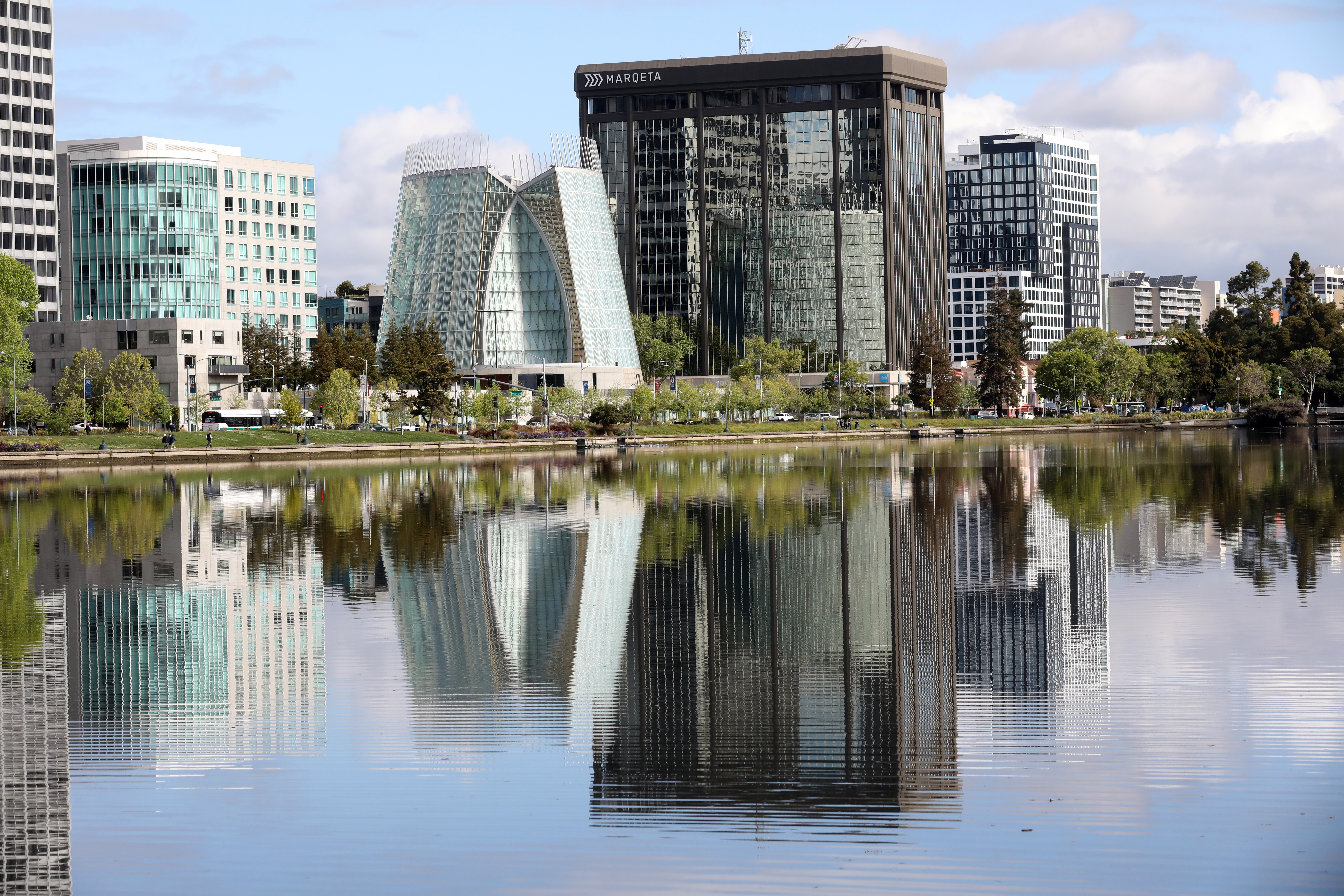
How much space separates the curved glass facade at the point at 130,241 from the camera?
186250mm

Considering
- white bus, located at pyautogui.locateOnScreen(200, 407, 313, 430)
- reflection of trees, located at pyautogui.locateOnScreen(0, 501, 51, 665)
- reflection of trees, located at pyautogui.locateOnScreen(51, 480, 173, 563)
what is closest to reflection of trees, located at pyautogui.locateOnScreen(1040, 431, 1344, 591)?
reflection of trees, located at pyautogui.locateOnScreen(0, 501, 51, 665)

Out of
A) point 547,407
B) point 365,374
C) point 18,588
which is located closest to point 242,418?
point 365,374

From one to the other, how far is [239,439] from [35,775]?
391 ft

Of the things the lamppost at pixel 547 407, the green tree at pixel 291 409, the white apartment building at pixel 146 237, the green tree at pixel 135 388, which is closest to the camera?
the green tree at pixel 135 388

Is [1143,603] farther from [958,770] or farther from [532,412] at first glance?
[532,412]

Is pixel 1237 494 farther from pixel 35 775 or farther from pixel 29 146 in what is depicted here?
pixel 29 146

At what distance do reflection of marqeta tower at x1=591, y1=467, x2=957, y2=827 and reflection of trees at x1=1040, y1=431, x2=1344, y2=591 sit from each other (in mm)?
9086

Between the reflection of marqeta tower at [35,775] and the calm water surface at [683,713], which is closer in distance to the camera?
the calm water surface at [683,713]

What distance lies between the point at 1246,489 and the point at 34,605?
53.5 meters

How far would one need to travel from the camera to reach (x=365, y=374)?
152 meters

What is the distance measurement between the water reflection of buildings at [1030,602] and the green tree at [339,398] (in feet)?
Answer: 337

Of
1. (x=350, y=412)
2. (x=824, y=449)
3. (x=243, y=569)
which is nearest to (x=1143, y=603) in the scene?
(x=243, y=569)

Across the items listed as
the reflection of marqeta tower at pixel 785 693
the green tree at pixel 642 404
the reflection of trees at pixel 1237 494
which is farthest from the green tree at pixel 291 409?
the reflection of marqeta tower at pixel 785 693

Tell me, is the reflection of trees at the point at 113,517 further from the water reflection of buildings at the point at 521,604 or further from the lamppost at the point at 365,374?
the lamppost at the point at 365,374
